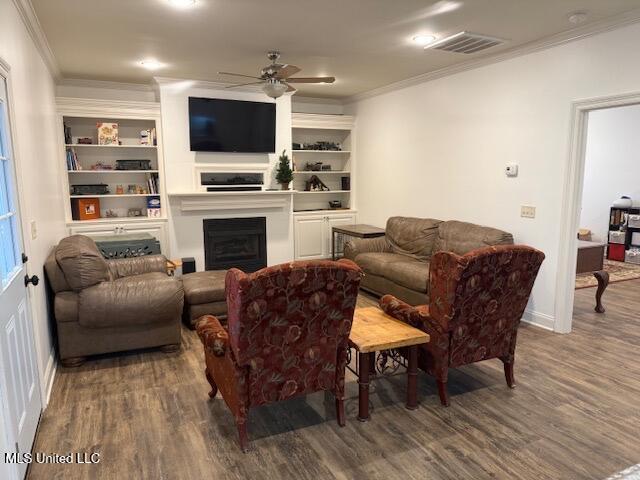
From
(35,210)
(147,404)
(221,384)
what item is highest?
(35,210)

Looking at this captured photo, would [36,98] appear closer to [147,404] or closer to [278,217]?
[147,404]

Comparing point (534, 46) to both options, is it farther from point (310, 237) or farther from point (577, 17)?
point (310, 237)

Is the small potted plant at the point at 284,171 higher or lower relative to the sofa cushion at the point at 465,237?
higher

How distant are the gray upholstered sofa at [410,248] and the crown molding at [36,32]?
388 centimetres

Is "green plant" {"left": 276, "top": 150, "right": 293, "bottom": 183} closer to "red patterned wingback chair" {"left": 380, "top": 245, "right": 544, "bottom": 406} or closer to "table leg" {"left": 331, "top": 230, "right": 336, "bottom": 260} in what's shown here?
"table leg" {"left": 331, "top": 230, "right": 336, "bottom": 260}

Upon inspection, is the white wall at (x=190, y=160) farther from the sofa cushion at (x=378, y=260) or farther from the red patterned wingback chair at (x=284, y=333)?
the red patterned wingback chair at (x=284, y=333)

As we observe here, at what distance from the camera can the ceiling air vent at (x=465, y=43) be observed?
387 cm

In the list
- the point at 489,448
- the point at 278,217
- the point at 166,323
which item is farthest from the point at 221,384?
the point at 278,217

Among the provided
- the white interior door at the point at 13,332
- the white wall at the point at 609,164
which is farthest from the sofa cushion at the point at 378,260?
the white wall at the point at 609,164

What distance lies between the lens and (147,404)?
2885 millimetres

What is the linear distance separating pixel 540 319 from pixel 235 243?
3970mm

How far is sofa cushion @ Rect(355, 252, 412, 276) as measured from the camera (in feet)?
16.6

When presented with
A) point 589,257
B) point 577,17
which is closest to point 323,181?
point 589,257

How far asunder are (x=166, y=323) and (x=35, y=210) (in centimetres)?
128
